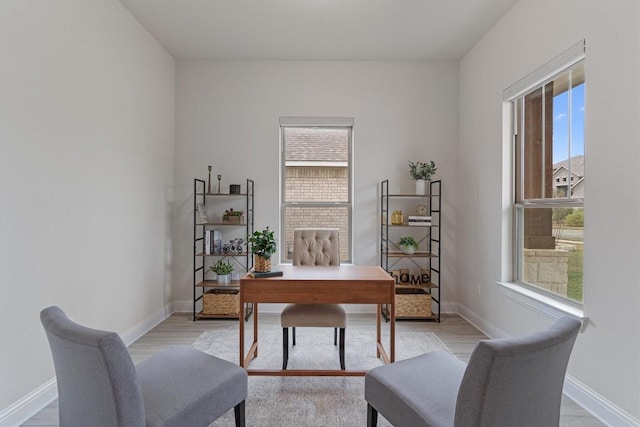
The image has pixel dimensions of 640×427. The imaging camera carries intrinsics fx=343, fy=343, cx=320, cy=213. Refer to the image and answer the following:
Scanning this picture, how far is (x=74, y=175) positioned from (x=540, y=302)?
3.45m

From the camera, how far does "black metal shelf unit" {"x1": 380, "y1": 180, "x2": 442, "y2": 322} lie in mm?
3825

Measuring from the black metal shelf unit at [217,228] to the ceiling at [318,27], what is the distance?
1487mm

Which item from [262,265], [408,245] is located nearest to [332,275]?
[262,265]

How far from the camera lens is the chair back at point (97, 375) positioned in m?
1.17

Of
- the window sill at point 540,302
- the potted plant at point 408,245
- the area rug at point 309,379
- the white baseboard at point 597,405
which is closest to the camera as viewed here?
the white baseboard at point 597,405

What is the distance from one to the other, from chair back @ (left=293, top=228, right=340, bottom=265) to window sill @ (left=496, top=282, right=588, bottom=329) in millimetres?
1492

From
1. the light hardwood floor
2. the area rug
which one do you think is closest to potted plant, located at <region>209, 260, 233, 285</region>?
the light hardwood floor

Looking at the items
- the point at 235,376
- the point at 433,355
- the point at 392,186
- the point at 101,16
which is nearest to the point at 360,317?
the point at 392,186

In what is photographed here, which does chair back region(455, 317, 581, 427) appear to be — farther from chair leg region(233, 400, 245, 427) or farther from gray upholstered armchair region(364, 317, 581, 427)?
chair leg region(233, 400, 245, 427)

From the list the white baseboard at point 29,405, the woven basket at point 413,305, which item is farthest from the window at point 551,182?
the white baseboard at point 29,405

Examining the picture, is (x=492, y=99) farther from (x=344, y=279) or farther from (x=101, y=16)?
(x=101, y=16)

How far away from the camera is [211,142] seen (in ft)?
13.3

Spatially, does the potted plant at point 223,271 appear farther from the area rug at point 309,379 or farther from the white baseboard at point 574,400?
the white baseboard at point 574,400

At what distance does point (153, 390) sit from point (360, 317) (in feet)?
8.86
